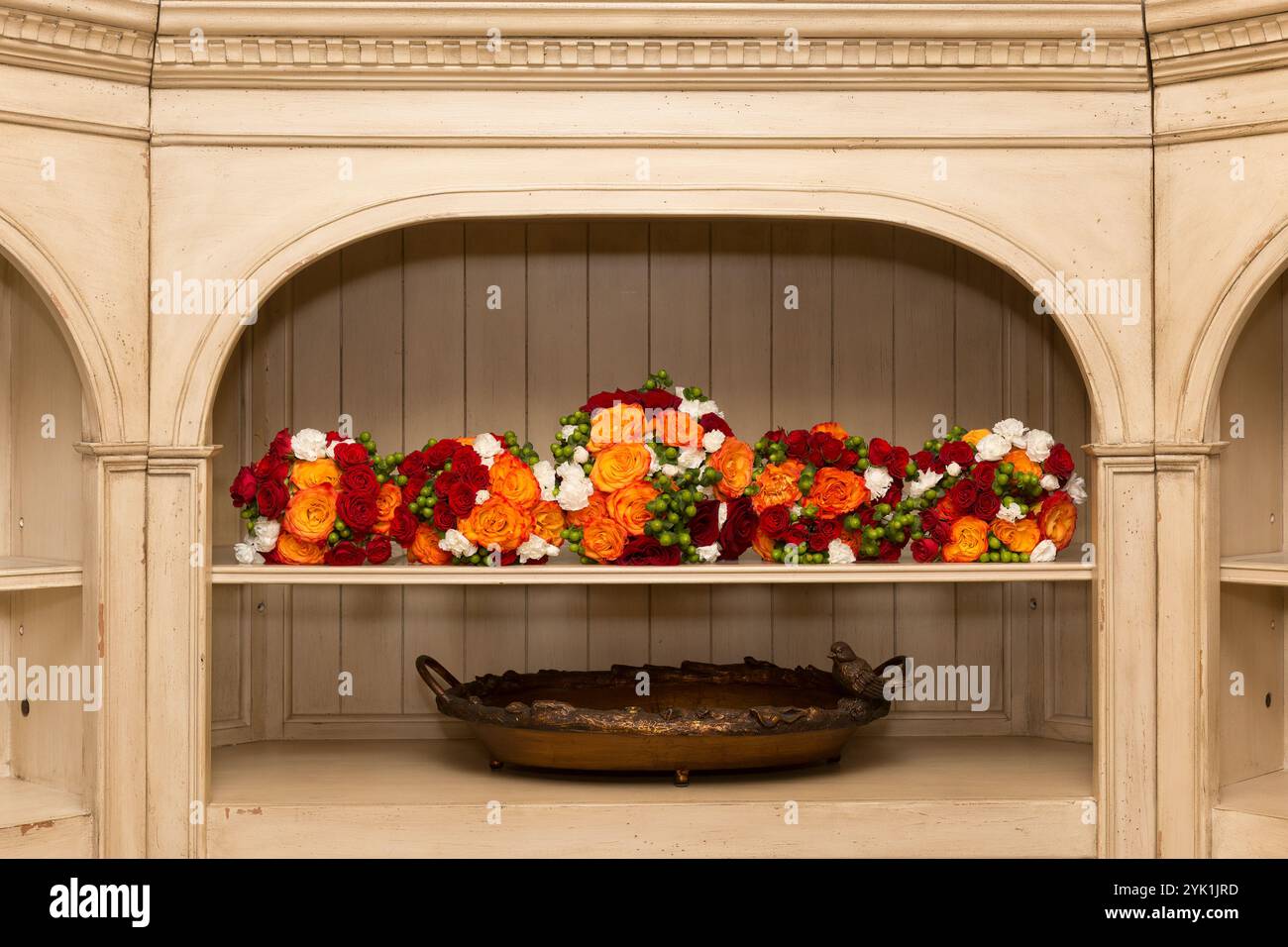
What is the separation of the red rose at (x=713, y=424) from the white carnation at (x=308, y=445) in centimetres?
88

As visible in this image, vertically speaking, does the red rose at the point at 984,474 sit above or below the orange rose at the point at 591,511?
above

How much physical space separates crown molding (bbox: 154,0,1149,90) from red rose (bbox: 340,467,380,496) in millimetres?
839

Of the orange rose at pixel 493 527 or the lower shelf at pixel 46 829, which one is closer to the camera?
the lower shelf at pixel 46 829

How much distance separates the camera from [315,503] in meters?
3.00

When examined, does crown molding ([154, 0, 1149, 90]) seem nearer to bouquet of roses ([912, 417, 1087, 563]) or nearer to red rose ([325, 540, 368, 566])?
bouquet of roses ([912, 417, 1087, 563])

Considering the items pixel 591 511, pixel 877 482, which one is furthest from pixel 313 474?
pixel 877 482

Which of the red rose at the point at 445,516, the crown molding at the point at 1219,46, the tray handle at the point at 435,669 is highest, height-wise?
the crown molding at the point at 1219,46

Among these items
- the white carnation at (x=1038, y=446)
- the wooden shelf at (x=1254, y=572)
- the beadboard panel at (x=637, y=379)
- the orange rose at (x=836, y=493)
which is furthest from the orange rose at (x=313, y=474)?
the wooden shelf at (x=1254, y=572)

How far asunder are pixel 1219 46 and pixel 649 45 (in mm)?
1168

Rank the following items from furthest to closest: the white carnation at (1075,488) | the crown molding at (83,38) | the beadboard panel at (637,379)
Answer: the beadboard panel at (637,379) < the white carnation at (1075,488) < the crown molding at (83,38)

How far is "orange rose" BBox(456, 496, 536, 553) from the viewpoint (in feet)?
9.71

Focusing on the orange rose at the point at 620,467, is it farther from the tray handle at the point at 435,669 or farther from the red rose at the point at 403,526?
the tray handle at the point at 435,669

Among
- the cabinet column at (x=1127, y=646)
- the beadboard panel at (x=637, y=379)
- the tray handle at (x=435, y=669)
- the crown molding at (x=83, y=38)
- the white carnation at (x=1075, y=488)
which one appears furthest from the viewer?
the beadboard panel at (x=637, y=379)

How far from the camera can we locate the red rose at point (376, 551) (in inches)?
119
